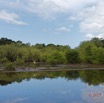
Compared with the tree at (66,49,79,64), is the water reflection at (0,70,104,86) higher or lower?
lower

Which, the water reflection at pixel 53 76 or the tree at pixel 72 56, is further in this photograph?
the tree at pixel 72 56

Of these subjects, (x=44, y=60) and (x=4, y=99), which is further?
(x=44, y=60)

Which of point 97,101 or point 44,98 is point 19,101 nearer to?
point 44,98

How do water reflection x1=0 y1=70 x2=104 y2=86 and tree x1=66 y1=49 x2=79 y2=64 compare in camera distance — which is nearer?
water reflection x1=0 y1=70 x2=104 y2=86

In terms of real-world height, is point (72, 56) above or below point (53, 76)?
above

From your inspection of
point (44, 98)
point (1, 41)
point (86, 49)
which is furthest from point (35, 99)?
point (1, 41)

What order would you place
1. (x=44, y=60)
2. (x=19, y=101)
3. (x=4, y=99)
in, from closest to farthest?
(x=19, y=101) < (x=4, y=99) < (x=44, y=60)

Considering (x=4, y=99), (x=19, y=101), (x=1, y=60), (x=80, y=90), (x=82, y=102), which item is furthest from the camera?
(x=1, y=60)

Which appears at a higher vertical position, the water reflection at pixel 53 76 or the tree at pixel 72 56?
the tree at pixel 72 56

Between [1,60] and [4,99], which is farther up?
[1,60]

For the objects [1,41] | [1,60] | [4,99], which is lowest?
[4,99]

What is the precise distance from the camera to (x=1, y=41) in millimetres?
108812

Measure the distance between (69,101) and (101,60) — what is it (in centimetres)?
4602

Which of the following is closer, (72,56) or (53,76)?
→ (53,76)
